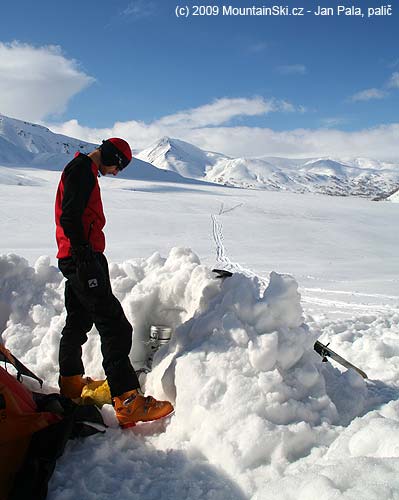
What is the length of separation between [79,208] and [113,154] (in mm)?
488

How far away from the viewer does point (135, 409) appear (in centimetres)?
281

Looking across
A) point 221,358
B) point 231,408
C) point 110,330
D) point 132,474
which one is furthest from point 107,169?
point 132,474

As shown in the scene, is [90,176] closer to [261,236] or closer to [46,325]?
[46,325]

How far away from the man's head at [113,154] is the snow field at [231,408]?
1.08m

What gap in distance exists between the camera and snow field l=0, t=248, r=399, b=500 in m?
2.22

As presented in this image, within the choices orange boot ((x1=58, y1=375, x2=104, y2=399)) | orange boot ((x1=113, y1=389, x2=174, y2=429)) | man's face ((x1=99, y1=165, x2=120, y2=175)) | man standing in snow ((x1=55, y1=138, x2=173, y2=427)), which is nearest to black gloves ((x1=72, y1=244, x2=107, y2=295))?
man standing in snow ((x1=55, y1=138, x2=173, y2=427))

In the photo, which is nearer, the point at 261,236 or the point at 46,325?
the point at 46,325

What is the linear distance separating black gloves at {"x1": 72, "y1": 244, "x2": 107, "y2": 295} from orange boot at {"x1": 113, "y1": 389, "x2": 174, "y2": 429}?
26.7 inches

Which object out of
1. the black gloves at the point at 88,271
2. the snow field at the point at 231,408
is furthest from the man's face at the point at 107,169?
the snow field at the point at 231,408

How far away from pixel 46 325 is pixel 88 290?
1432 mm

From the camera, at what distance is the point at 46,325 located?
4.07 metres

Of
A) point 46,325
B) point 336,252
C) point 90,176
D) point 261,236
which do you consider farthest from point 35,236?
point 90,176

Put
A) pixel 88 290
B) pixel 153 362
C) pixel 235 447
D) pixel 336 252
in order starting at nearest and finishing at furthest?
pixel 235 447, pixel 88 290, pixel 153 362, pixel 336 252

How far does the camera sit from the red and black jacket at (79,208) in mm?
2824
